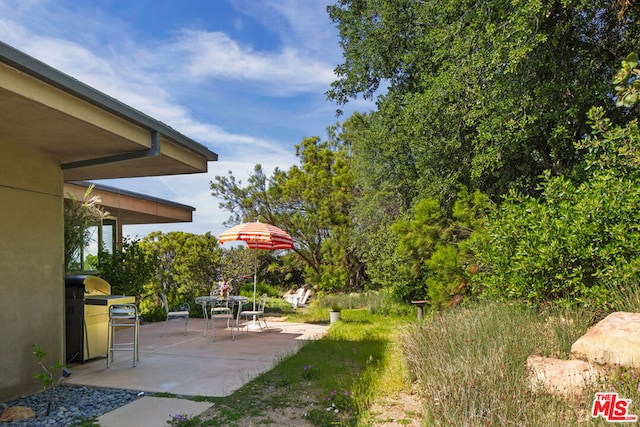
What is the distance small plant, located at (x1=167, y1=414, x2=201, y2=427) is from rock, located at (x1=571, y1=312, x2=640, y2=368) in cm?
362

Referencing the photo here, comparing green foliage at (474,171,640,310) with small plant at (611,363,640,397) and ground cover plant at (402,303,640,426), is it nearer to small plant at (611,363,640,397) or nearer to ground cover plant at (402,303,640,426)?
ground cover plant at (402,303,640,426)

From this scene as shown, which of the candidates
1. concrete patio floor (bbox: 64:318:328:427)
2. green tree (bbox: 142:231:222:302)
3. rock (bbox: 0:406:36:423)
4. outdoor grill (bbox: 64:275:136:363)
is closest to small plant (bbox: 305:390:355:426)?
concrete patio floor (bbox: 64:318:328:427)

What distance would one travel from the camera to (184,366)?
637 centimetres

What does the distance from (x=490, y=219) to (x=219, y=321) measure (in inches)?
291

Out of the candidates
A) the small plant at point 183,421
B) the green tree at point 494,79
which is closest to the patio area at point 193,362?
the small plant at point 183,421

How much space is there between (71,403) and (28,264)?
167cm

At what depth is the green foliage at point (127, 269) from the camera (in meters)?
9.78

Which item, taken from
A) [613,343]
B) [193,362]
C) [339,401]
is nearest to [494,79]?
[613,343]

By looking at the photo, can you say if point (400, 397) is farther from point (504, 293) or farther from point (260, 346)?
point (260, 346)

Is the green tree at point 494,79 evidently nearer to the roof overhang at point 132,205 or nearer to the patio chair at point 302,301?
the roof overhang at point 132,205

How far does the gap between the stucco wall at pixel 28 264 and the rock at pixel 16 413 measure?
578 millimetres

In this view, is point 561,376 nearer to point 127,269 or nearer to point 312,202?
point 127,269

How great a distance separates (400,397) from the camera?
15.3ft

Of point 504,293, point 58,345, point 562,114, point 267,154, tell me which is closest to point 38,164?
point 58,345
